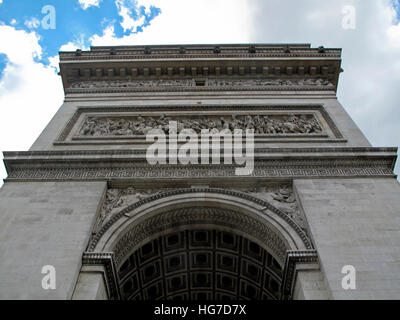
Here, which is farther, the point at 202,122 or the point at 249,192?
the point at 202,122

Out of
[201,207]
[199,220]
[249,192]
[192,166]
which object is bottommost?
[199,220]

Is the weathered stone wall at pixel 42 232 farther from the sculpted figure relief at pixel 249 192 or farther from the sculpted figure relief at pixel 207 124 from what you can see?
the sculpted figure relief at pixel 207 124

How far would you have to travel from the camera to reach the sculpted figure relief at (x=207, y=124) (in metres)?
13.5

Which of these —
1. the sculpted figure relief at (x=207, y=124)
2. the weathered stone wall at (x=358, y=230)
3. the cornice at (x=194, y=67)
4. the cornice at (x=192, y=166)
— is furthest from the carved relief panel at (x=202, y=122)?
the cornice at (x=194, y=67)

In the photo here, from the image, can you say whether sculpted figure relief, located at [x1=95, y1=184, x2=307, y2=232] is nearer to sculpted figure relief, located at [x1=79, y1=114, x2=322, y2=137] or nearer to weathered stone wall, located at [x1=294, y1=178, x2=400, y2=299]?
weathered stone wall, located at [x1=294, y1=178, x2=400, y2=299]

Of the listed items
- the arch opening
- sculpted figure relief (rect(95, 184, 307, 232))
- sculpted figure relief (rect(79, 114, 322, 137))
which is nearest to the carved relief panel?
sculpted figure relief (rect(79, 114, 322, 137))

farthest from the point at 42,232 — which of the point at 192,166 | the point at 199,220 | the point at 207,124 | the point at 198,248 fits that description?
the point at 207,124

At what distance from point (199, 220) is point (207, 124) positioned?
430 centimetres

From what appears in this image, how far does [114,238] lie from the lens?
949cm

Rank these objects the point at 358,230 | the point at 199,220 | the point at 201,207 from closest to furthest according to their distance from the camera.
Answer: the point at 358,230 → the point at 201,207 → the point at 199,220

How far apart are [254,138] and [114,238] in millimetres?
5621

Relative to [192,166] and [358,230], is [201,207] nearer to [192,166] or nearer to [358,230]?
[192,166]

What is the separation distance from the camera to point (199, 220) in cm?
1077
